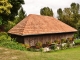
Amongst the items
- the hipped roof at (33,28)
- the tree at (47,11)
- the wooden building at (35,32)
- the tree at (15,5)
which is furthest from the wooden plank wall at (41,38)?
the tree at (47,11)

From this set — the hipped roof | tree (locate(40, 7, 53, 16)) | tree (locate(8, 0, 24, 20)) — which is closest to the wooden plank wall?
the hipped roof

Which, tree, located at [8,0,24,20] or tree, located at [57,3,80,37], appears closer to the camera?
tree, located at [8,0,24,20]

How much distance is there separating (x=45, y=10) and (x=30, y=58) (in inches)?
1556

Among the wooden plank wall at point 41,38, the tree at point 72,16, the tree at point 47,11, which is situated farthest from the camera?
the tree at point 47,11

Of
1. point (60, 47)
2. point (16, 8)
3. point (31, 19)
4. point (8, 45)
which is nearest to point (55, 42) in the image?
point (60, 47)

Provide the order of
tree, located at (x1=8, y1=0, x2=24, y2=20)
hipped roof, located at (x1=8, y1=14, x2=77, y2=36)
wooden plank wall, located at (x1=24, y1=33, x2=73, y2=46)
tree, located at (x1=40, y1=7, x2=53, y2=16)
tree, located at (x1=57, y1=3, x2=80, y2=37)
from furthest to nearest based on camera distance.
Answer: tree, located at (x1=40, y1=7, x2=53, y2=16) < tree, located at (x1=57, y1=3, x2=80, y2=37) < tree, located at (x1=8, y1=0, x2=24, y2=20) < hipped roof, located at (x1=8, y1=14, x2=77, y2=36) < wooden plank wall, located at (x1=24, y1=33, x2=73, y2=46)

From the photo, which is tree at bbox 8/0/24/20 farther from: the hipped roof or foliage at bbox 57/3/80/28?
A: foliage at bbox 57/3/80/28

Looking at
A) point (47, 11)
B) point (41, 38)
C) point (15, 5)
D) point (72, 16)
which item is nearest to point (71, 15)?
point (72, 16)

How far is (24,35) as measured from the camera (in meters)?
21.4

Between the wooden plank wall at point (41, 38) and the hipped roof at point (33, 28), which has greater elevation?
the hipped roof at point (33, 28)

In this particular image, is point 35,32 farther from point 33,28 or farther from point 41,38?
point 41,38

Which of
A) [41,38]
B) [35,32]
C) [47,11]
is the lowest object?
[41,38]

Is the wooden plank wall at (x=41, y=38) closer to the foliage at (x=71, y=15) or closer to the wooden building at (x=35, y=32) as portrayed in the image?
the wooden building at (x=35, y=32)

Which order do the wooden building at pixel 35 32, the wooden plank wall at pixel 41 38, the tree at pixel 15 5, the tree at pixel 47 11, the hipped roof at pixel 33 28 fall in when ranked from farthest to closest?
the tree at pixel 47 11 < the tree at pixel 15 5 < the hipped roof at pixel 33 28 < the wooden plank wall at pixel 41 38 < the wooden building at pixel 35 32
